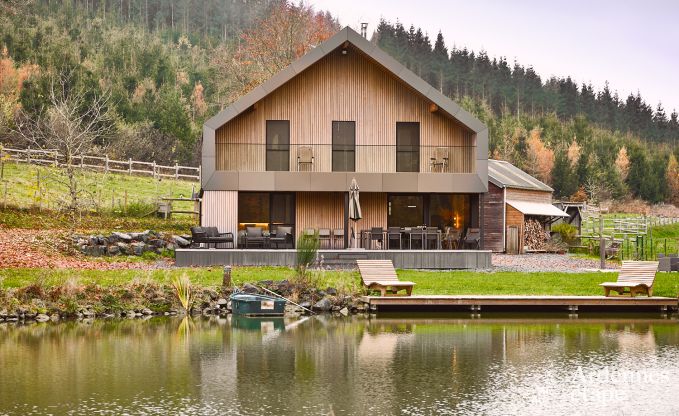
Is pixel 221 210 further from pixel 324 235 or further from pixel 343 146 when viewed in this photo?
pixel 343 146

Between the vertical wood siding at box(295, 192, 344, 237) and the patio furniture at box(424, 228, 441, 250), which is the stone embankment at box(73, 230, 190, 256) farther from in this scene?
the patio furniture at box(424, 228, 441, 250)

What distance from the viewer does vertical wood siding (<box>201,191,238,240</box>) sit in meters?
32.1

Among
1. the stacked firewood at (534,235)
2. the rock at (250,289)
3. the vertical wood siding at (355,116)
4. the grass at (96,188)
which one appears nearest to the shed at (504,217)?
the stacked firewood at (534,235)

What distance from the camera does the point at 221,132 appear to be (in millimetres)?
33156

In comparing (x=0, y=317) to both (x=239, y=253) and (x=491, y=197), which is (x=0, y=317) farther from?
(x=491, y=197)

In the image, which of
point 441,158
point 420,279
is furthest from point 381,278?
point 441,158

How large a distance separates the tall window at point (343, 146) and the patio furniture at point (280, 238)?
2.72m

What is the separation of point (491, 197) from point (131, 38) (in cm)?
5487

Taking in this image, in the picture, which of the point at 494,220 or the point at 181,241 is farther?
the point at 494,220

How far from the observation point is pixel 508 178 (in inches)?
1693

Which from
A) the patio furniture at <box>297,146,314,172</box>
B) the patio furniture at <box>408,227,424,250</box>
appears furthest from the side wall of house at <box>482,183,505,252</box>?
the patio furniture at <box>297,146,314,172</box>

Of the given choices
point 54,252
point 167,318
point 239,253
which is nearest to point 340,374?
point 167,318

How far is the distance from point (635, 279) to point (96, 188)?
3041cm

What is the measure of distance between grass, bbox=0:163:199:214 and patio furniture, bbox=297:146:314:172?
1107 cm
